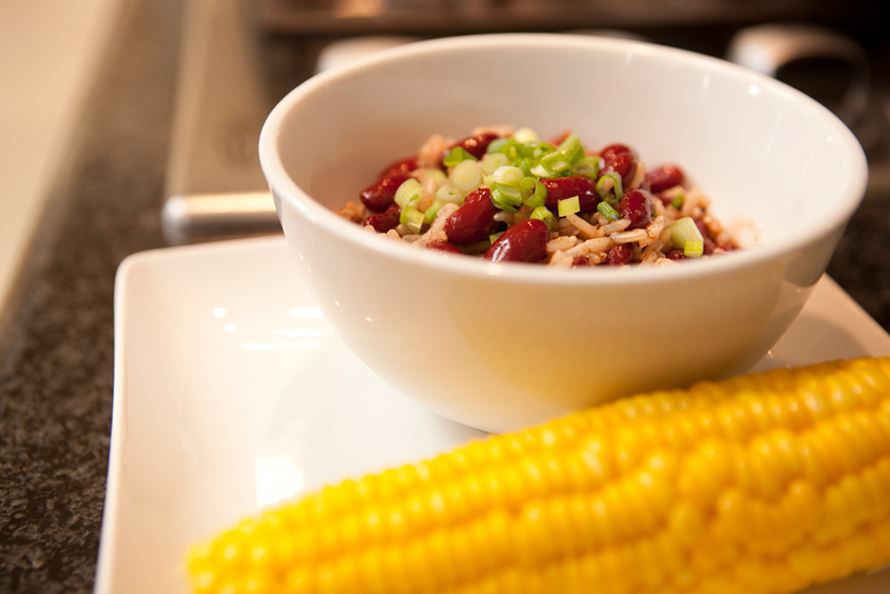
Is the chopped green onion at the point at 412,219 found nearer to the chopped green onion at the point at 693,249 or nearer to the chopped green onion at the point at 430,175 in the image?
the chopped green onion at the point at 430,175

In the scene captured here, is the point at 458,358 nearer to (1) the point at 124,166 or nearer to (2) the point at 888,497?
(2) the point at 888,497

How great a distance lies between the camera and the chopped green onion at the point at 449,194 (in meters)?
1.04

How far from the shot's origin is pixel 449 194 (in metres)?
1.05

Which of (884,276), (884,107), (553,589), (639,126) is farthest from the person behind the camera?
(884,107)

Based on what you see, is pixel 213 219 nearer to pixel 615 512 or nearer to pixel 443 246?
pixel 443 246

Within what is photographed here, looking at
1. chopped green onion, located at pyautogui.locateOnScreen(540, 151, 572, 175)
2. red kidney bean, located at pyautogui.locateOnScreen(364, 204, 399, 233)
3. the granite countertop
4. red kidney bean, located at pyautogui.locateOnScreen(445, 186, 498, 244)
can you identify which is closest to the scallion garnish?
chopped green onion, located at pyautogui.locateOnScreen(540, 151, 572, 175)

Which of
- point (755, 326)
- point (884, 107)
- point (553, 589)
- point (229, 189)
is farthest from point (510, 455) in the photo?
point (884, 107)

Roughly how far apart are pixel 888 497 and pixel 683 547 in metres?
0.20

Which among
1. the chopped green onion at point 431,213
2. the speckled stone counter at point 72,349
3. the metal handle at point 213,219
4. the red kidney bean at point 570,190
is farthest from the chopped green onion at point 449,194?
the metal handle at point 213,219

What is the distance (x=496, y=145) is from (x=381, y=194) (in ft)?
0.59

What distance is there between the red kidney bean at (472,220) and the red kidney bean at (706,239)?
0.92 feet

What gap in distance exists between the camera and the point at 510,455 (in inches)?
28.5

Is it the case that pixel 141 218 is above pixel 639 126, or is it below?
below

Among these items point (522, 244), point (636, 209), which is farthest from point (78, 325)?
point (636, 209)
